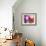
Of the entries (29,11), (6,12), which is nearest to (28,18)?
(29,11)

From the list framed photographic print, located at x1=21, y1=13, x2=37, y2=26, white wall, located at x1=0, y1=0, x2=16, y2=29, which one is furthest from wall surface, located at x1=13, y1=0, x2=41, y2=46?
white wall, located at x1=0, y1=0, x2=16, y2=29

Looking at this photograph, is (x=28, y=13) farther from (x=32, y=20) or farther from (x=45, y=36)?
(x=45, y=36)

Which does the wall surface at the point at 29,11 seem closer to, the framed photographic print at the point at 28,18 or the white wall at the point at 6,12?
the framed photographic print at the point at 28,18

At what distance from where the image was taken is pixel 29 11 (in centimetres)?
585

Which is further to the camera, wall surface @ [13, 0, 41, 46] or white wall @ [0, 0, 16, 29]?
wall surface @ [13, 0, 41, 46]

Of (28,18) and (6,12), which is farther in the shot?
(28,18)

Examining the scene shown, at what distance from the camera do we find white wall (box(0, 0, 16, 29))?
4759 mm

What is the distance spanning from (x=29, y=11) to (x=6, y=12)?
4.59 ft

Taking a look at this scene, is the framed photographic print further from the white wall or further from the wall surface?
the white wall

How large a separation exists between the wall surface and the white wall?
107 centimetres

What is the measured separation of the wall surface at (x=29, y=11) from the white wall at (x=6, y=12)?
3.49ft

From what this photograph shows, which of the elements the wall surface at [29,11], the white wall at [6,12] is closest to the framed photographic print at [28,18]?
the wall surface at [29,11]

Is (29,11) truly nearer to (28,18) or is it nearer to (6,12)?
(28,18)

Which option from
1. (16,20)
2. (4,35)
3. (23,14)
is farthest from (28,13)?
(4,35)
